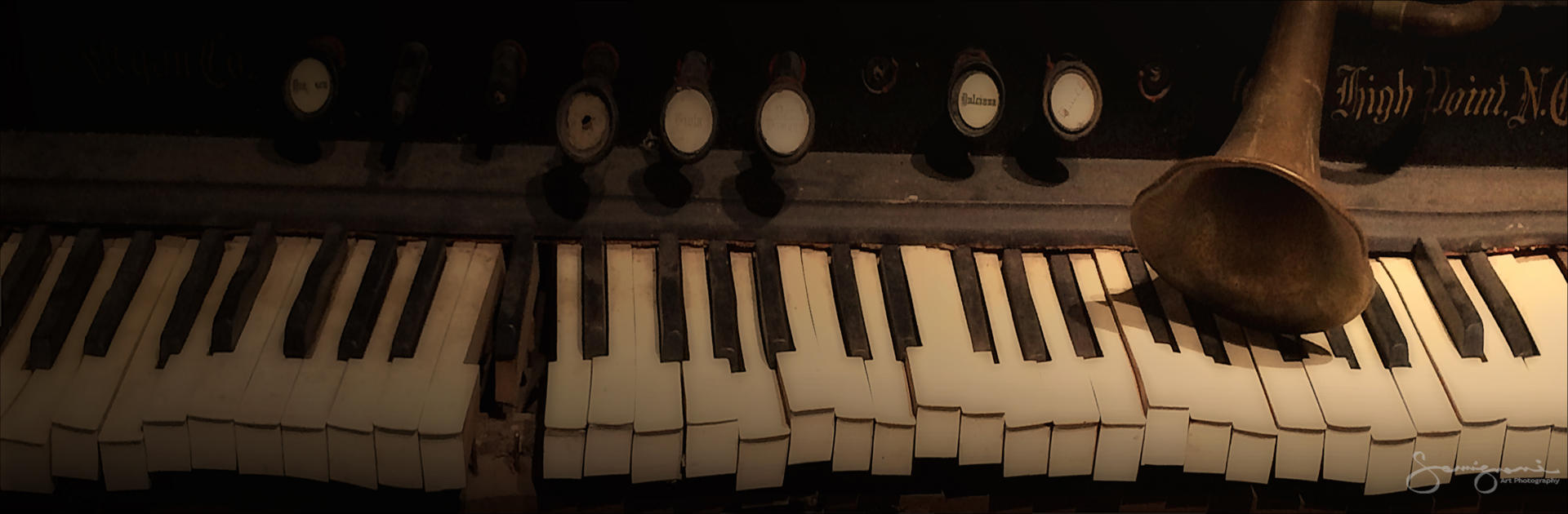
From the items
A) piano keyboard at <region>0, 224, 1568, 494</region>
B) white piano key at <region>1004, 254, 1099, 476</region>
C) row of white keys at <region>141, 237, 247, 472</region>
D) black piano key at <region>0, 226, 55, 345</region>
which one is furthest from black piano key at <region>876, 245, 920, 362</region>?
black piano key at <region>0, 226, 55, 345</region>

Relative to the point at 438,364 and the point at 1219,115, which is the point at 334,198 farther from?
the point at 1219,115

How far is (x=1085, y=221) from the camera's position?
2463 millimetres

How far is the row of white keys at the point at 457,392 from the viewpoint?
72.0 inches

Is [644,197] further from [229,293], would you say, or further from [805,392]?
[229,293]

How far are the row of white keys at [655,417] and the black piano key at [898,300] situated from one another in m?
0.43

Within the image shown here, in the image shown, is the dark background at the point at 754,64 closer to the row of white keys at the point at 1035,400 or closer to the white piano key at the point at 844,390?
the white piano key at the point at 844,390

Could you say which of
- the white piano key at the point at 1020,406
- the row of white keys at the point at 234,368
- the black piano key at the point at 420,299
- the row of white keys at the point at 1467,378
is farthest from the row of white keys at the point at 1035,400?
the row of white keys at the point at 234,368

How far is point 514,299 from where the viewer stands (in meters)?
2.09

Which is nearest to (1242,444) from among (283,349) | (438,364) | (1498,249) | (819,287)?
(819,287)

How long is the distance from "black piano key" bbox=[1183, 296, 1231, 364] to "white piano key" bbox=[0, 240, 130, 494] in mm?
2026

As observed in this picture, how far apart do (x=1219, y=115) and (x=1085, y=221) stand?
44cm

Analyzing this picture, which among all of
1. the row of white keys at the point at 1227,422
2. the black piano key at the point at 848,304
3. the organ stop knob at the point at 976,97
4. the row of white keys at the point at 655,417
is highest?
the organ stop knob at the point at 976,97

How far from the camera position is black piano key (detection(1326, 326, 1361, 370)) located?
7.06 ft

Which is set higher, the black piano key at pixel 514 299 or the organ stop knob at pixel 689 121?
the organ stop knob at pixel 689 121
